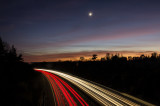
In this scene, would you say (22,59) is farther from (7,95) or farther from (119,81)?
(119,81)

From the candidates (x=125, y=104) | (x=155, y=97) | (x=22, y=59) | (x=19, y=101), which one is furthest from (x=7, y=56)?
(x=155, y=97)

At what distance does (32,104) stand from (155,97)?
28053mm

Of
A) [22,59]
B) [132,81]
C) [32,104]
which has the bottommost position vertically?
[32,104]

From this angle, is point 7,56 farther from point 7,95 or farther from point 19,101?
point 19,101

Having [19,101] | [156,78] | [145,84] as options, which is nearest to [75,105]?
[19,101]

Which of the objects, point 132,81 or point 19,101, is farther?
point 132,81

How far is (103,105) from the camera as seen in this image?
74.8 ft

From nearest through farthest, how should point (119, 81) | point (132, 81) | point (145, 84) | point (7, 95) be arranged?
point (7, 95), point (145, 84), point (132, 81), point (119, 81)

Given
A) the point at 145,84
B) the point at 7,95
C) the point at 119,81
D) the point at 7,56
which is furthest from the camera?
the point at 7,56

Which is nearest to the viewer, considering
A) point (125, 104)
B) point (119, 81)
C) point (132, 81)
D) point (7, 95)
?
point (125, 104)

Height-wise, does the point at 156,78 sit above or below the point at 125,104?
above

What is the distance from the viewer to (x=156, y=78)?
31906mm

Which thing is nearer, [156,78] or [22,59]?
[156,78]

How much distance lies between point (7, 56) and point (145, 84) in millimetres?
62770
